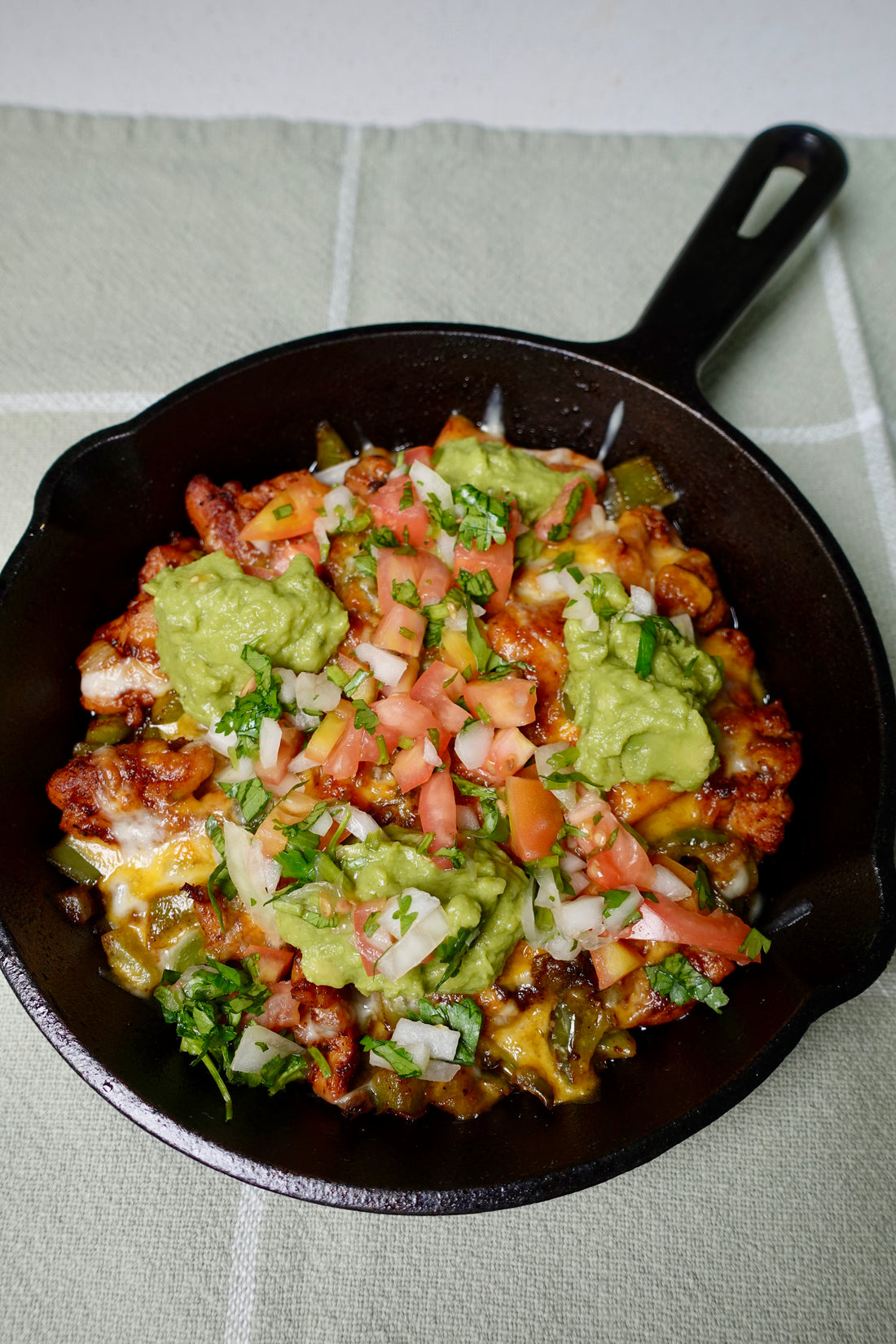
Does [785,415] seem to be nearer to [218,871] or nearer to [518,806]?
[518,806]

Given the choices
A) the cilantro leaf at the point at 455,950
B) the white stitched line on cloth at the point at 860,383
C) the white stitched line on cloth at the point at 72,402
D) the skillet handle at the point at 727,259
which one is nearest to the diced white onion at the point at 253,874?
the cilantro leaf at the point at 455,950

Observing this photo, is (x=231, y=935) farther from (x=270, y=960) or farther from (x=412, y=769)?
(x=412, y=769)

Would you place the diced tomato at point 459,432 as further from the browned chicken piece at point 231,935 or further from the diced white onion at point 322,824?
the browned chicken piece at point 231,935

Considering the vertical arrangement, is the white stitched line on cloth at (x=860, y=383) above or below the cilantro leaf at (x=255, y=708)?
above

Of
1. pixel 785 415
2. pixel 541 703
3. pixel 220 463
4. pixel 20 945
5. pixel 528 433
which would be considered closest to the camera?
pixel 20 945

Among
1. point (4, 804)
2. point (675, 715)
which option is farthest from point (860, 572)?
point (4, 804)

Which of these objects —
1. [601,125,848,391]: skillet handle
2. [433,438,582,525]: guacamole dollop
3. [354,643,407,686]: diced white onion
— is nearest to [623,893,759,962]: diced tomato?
[354,643,407,686]: diced white onion
